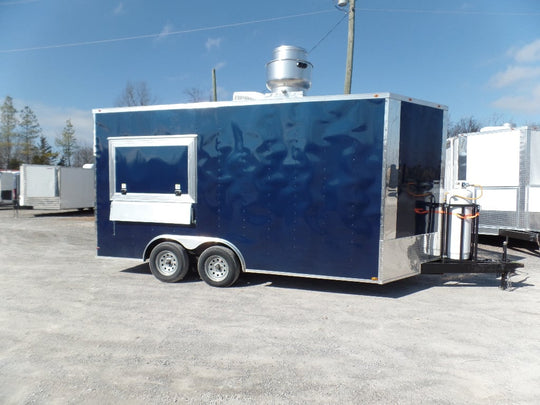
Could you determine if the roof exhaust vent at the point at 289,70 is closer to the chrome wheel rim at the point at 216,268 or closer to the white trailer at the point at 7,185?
the chrome wheel rim at the point at 216,268

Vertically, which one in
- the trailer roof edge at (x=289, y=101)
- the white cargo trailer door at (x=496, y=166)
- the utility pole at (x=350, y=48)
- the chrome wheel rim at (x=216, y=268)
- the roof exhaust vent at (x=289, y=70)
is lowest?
the chrome wheel rim at (x=216, y=268)

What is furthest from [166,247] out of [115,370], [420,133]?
[420,133]

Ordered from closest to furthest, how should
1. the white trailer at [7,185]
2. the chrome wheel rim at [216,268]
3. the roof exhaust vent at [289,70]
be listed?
the chrome wheel rim at [216,268]
the roof exhaust vent at [289,70]
the white trailer at [7,185]

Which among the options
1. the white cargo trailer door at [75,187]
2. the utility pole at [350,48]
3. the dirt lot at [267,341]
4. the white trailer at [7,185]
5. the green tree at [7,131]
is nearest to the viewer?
the dirt lot at [267,341]

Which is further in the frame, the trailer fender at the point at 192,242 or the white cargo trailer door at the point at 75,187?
the white cargo trailer door at the point at 75,187

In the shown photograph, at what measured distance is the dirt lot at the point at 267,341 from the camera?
3.33 m

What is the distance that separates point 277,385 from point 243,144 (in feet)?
11.9

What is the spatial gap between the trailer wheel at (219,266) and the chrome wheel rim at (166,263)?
509 mm

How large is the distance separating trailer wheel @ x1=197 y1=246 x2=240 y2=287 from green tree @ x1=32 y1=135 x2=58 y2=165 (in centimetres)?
4812

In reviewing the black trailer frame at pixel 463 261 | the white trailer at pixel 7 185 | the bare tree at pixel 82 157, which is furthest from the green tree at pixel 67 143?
the black trailer frame at pixel 463 261

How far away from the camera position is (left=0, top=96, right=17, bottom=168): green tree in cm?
4597

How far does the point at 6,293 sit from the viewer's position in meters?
6.10

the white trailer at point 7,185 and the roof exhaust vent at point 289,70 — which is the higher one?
the roof exhaust vent at point 289,70

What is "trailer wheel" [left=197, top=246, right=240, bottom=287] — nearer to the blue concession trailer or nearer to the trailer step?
the blue concession trailer
